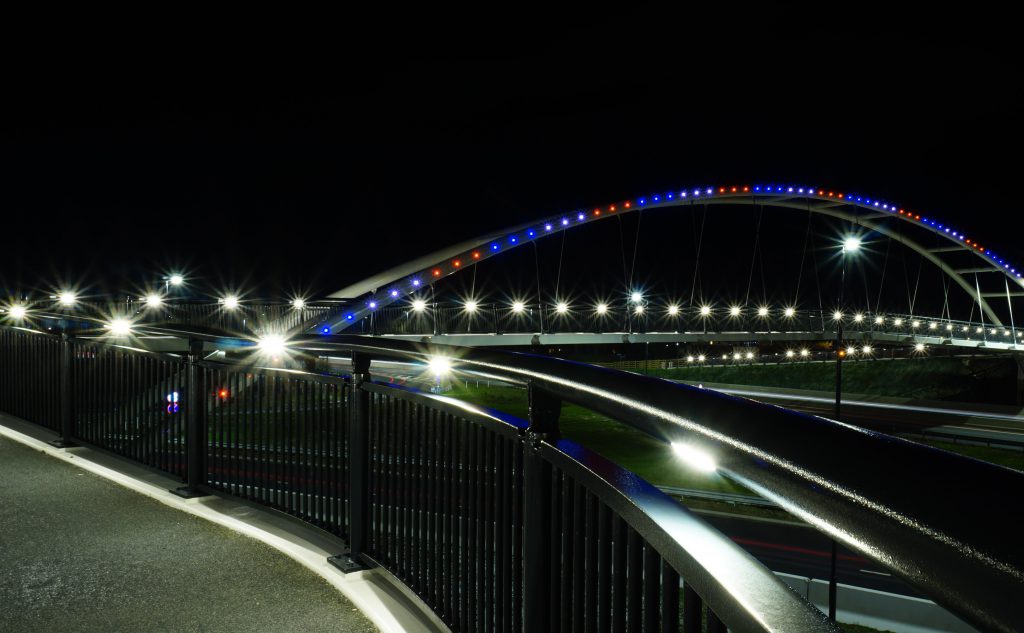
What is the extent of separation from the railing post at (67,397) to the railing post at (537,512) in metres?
5.54

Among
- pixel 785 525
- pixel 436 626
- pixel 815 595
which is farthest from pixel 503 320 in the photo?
pixel 436 626

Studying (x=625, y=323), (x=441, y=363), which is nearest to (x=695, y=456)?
(x=441, y=363)

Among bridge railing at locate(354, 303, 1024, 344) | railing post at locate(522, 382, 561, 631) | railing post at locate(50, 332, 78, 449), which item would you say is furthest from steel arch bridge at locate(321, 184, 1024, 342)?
railing post at locate(522, 382, 561, 631)

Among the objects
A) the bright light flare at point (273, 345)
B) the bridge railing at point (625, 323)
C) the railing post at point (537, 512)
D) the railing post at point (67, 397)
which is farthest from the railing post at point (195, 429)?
the bridge railing at point (625, 323)

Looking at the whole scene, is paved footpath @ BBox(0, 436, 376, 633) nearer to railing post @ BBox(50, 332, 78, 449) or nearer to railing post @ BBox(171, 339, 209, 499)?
railing post @ BBox(171, 339, 209, 499)

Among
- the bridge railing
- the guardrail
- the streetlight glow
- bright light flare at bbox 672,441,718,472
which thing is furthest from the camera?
the bridge railing

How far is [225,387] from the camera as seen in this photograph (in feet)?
15.5

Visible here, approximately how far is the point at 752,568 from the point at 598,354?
8047 cm

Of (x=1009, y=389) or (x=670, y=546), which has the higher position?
(x=670, y=546)

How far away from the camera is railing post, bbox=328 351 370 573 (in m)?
3.53

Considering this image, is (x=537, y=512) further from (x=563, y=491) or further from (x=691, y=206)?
(x=691, y=206)

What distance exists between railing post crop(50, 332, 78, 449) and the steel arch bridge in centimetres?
3057

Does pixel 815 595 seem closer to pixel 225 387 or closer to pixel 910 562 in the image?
pixel 225 387

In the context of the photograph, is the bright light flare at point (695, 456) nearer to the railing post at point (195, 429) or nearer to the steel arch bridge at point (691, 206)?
the railing post at point (195, 429)
